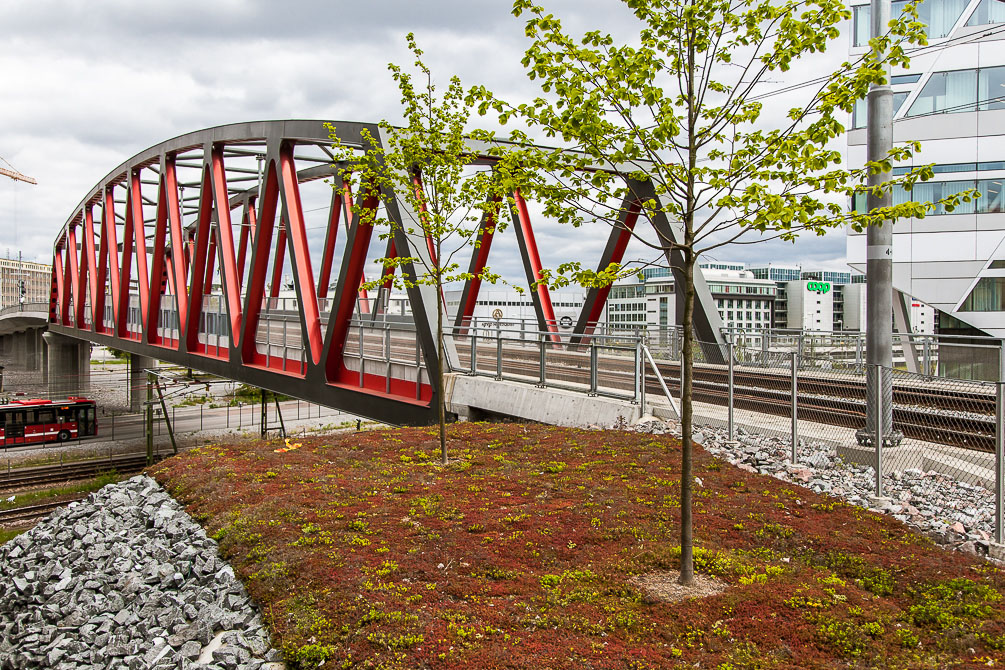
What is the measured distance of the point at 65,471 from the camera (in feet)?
108

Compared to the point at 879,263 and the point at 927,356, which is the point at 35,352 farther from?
the point at 879,263

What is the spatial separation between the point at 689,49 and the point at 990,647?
467cm

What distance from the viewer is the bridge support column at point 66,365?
59.6 metres

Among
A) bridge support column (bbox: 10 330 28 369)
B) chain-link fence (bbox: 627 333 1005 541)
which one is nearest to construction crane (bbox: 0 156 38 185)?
bridge support column (bbox: 10 330 28 369)

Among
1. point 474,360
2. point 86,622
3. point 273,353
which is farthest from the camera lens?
point 273,353

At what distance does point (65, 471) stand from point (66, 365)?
1374 inches

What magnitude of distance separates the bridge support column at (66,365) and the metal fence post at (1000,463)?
6632cm

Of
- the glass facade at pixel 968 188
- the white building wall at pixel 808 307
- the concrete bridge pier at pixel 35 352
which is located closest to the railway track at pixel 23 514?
the glass facade at pixel 968 188

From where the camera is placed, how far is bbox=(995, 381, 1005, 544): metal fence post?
20.8 ft

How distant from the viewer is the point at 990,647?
4.48m

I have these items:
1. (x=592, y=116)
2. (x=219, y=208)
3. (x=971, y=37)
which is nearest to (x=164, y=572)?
(x=592, y=116)

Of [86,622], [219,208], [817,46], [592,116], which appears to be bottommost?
[86,622]

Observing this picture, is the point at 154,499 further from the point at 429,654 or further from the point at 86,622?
the point at 429,654

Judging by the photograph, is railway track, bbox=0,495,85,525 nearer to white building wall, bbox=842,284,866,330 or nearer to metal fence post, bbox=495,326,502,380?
metal fence post, bbox=495,326,502,380
